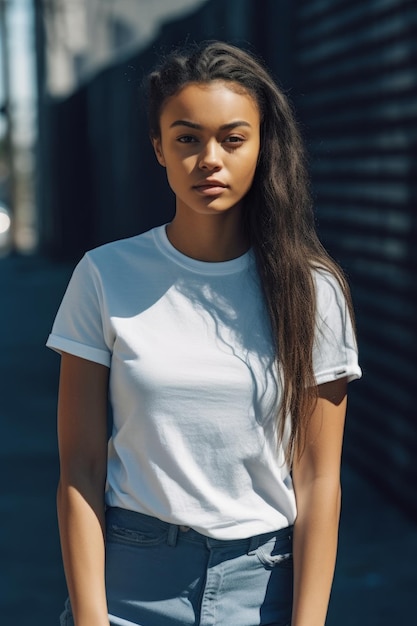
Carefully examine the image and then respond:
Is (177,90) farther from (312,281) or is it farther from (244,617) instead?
(244,617)

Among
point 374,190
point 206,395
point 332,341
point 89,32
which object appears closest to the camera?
point 206,395

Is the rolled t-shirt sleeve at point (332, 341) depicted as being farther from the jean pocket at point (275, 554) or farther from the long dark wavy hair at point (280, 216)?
the jean pocket at point (275, 554)

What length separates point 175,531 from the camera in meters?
2.18

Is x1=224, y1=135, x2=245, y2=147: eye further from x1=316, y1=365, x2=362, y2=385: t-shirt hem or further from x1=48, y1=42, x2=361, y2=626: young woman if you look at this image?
x1=316, y1=365, x2=362, y2=385: t-shirt hem

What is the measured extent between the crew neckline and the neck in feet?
0.04

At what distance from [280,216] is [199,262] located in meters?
0.18

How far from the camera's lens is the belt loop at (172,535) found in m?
2.18

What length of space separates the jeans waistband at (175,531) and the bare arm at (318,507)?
2.2 inches

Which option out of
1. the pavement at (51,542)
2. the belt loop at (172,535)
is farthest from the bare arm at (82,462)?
the pavement at (51,542)

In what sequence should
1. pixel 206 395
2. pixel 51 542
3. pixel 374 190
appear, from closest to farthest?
pixel 206 395
pixel 51 542
pixel 374 190

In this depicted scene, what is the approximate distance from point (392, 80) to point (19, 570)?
2.91m

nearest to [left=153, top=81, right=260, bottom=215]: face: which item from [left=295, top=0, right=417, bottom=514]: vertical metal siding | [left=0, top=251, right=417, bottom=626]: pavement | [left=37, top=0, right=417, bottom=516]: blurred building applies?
[left=37, top=0, right=417, bottom=516]: blurred building

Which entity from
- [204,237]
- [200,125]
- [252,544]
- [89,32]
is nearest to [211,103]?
[200,125]

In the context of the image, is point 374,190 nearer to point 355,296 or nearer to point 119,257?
point 355,296
